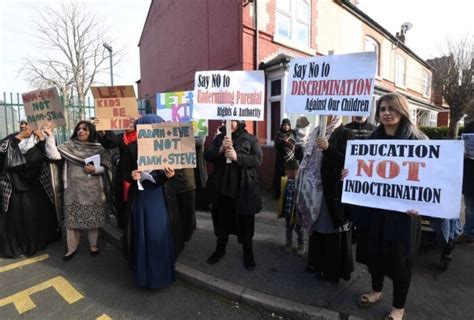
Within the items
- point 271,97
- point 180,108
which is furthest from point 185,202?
point 271,97

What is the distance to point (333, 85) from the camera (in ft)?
9.63

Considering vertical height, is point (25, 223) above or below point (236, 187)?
below

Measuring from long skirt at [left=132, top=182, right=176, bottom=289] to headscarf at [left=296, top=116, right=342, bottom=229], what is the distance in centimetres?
154

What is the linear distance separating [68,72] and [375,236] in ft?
65.6

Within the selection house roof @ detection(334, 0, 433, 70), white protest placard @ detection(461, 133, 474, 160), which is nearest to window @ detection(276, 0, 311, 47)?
house roof @ detection(334, 0, 433, 70)

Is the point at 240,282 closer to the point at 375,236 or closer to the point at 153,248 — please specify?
the point at 153,248

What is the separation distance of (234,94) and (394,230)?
219 centimetres

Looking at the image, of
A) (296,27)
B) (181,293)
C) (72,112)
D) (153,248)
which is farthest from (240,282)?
(296,27)

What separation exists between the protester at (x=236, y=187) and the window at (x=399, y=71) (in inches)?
659

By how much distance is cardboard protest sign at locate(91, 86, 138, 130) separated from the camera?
14.3 feet

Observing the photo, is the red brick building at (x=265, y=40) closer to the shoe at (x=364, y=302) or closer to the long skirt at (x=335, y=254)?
the long skirt at (x=335, y=254)

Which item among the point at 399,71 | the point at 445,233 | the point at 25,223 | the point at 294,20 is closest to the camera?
the point at 445,233

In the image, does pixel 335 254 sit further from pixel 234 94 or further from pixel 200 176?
pixel 200 176

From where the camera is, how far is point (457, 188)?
2.13 metres
